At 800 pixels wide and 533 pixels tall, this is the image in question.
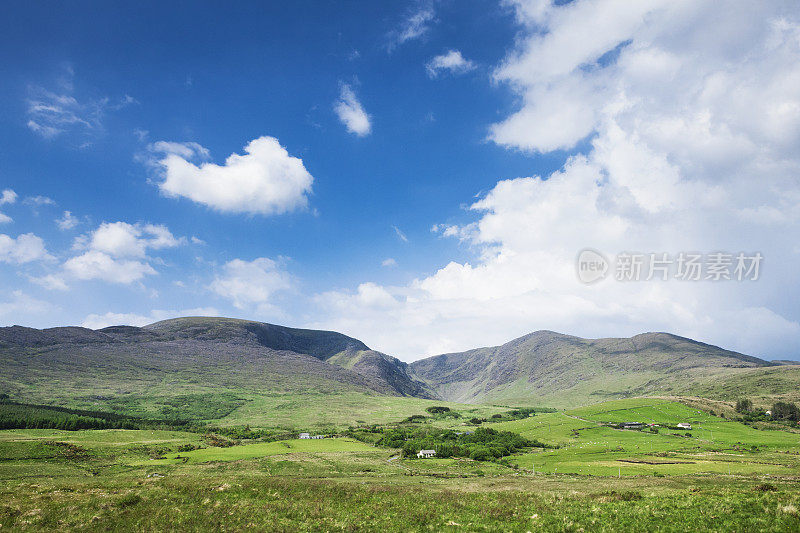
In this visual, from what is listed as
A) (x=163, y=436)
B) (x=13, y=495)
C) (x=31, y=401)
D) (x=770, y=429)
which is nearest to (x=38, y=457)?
(x=163, y=436)

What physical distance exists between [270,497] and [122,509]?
36.5 feet

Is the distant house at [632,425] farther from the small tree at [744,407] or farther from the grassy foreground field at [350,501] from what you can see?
the grassy foreground field at [350,501]

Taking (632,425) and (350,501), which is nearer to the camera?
(350,501)

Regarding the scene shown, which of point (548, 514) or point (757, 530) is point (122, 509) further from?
point (757, 530)

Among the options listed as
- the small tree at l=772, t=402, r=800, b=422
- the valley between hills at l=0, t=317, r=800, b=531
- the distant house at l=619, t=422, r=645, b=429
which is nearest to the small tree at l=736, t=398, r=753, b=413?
the valley between hills at l=0, t=317, r=800, b=531

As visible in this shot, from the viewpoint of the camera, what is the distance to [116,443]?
89.9 metres

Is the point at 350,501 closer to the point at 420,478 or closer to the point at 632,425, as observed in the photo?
the point at 420,478

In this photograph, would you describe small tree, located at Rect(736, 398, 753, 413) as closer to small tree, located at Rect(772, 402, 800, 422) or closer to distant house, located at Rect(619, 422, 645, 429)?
small tree, located at Rect(772, 402, 800, 422)

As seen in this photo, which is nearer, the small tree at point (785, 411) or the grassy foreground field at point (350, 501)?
the grassy foreground field at point (350, 501)

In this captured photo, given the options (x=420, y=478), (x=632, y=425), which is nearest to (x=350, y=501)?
(x=420, y=478)

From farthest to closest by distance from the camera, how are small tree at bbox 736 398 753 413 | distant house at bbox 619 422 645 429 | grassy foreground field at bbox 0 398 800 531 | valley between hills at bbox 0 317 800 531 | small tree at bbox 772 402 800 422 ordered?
1. small tree at bbox 736 398 753 413
2. small tree at bbox 772 402 800 422
3. distant house at bbox 619 422 645 429
4. valley between hills at bbox 0 317 800 531
5. grassy foreground field at bbox 0 398 800 531

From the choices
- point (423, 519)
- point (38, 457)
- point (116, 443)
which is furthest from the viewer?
point (116, 443)

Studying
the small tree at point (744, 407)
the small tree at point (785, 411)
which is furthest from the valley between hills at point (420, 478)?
the small tree at point (744, 407)

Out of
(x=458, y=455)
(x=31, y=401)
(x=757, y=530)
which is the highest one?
(x=757, y=530)
